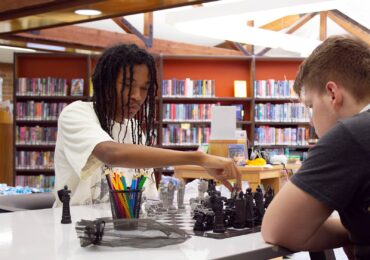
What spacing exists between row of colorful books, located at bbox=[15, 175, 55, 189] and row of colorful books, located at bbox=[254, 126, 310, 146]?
319 centimetres

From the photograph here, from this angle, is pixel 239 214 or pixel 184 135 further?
pixel 184 135

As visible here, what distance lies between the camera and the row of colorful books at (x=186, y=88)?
7.90 m

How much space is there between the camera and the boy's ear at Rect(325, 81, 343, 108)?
4.40ft

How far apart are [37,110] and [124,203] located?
253 inches

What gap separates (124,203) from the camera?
1596 mm

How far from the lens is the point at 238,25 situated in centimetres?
627

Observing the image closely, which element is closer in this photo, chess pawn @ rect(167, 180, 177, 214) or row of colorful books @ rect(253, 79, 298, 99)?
chess pawn @ rect(167, 180, 177, 214)

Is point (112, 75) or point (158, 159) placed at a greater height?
point (112, 75)

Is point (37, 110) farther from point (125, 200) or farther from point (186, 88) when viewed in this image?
point (125, 200)

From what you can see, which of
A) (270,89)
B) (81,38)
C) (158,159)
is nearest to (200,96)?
(270,89)

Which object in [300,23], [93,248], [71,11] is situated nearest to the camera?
[93,248]

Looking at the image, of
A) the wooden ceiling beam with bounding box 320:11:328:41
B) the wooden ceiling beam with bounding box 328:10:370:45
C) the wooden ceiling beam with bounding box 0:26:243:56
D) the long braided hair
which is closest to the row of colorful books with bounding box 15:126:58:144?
the wooden ceiling beam with bounding box 0:26:243:56

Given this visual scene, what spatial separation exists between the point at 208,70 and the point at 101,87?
6.04 meters

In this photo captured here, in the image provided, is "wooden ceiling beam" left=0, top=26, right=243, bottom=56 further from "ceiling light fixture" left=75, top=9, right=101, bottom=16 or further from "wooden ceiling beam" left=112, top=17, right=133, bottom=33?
"ceiling light fixture" left=75, top=9, right=101, bottom=16
